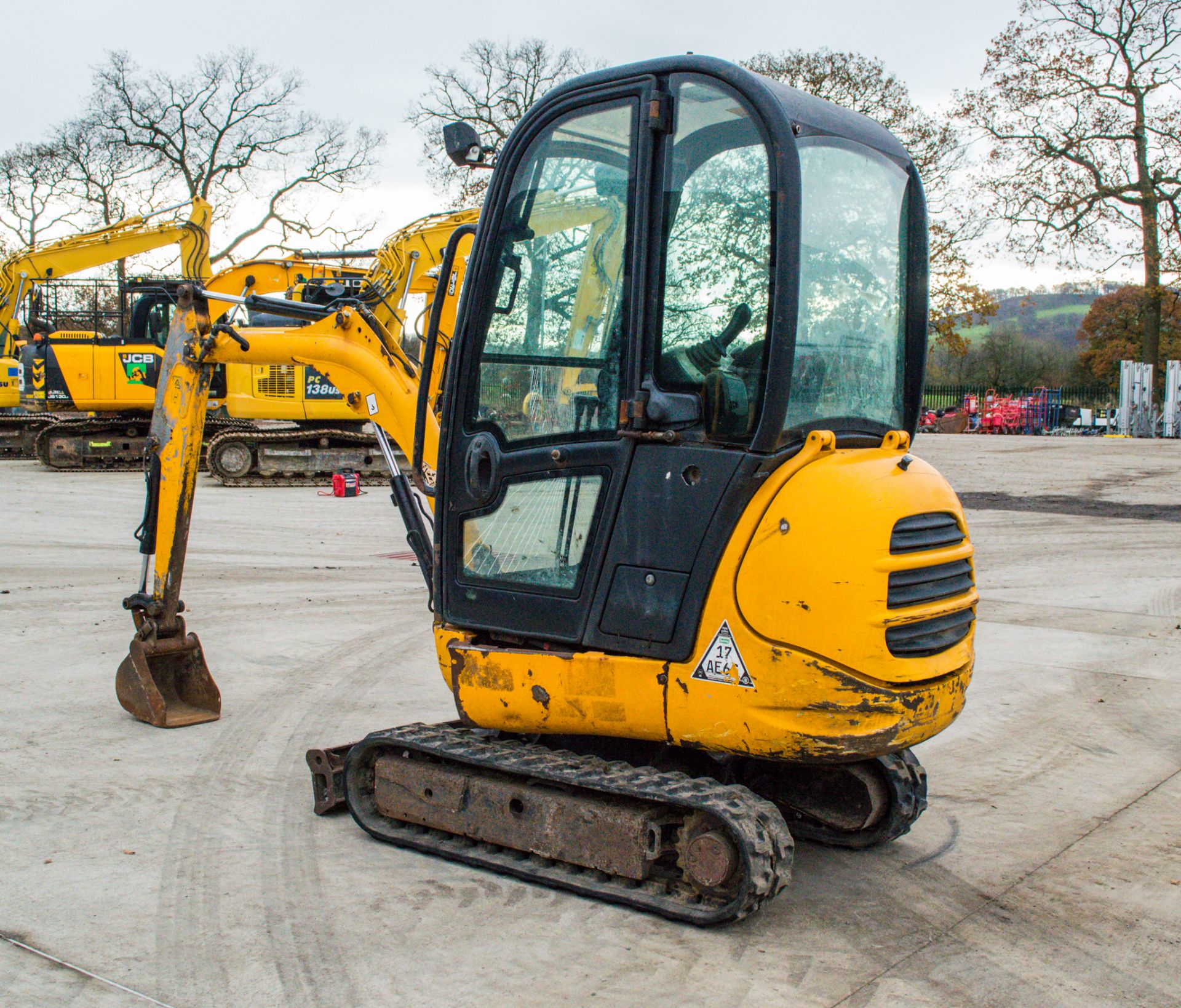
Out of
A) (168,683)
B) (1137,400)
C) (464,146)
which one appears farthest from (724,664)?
(1137,400)

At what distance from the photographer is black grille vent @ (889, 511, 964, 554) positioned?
11.4 ft

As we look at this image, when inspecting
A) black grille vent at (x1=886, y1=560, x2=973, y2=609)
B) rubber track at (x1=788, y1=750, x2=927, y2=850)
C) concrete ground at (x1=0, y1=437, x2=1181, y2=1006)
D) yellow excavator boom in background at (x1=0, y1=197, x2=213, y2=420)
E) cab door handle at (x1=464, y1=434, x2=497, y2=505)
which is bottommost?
concrete ground at (x1=0, y1=437, x2=1181, y2=1006)

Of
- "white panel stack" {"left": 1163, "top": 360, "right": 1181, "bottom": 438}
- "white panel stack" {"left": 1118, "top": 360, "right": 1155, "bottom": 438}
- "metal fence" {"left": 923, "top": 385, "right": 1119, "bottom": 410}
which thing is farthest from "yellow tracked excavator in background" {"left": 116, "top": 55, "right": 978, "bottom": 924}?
"metal fence" {"left": 923, "top": 385, "right": 1119, "bottom": 410}

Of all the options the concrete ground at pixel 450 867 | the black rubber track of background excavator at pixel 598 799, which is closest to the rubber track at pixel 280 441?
the concrete ground at pixel 450 867

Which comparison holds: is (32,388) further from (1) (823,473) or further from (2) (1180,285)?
(2) (1180,285)

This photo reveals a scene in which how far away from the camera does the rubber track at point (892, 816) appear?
4176mm

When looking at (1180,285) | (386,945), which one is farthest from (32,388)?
(1180,285)

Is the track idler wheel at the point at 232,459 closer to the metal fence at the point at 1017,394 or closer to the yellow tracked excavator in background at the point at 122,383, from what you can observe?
the yellow tracked excavator in background at the point at 122,383

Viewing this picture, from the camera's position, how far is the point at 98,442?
21172 millimetres

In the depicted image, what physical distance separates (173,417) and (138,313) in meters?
3.18

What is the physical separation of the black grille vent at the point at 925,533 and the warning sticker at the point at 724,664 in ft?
1.81

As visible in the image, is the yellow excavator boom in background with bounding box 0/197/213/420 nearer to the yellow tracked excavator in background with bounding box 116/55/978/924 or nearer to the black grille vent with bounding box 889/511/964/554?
the yellow tracked excavator in background with bounding box 116/55/978/924

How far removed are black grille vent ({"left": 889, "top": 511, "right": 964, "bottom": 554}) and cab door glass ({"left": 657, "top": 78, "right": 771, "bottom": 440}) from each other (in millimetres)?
549

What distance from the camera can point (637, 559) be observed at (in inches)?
145
